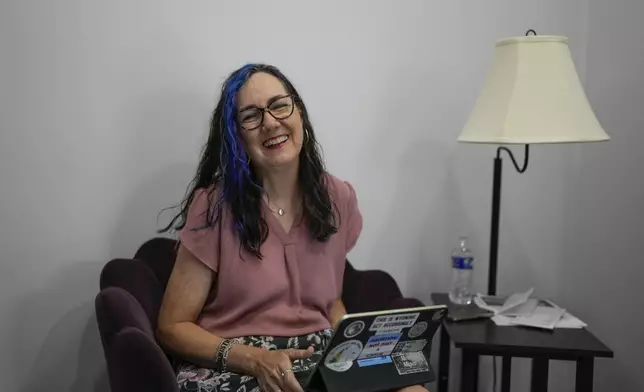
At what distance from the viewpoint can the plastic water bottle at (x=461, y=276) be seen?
180 cm

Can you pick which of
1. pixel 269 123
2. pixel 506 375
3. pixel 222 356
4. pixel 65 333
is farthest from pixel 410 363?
pixel 65 333

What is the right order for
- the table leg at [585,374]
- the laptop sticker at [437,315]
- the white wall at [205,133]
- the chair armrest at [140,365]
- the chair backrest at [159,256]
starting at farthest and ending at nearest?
the white wall at [205,133], the chair backrest at [159,256], the table leg at [585,374], the laptop sticker at [437,315], the chair armrest at [140,365]

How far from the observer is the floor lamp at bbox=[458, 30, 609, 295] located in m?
1.53

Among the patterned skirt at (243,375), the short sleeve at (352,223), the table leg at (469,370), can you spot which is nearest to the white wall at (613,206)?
the table leg at (469,370)

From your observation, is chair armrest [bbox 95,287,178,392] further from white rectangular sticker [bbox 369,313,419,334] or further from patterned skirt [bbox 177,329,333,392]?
white rectangular sticker [bbox 369,313,419,334]

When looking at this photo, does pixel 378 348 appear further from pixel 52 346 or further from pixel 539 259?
pixel 52 346

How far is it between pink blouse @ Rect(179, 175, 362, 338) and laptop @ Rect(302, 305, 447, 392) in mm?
185

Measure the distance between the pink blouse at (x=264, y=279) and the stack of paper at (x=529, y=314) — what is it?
46 centimetres

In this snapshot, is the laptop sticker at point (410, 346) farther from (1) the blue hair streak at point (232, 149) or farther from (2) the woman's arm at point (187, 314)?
(1) the blue hair streak at point (232, 149)

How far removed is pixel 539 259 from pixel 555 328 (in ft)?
1.51

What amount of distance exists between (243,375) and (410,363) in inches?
13.8

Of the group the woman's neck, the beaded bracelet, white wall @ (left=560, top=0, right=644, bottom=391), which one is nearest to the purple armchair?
the beaded bracelet

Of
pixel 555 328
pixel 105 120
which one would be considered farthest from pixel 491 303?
pixel 105 120

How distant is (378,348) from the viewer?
130 centimetres
